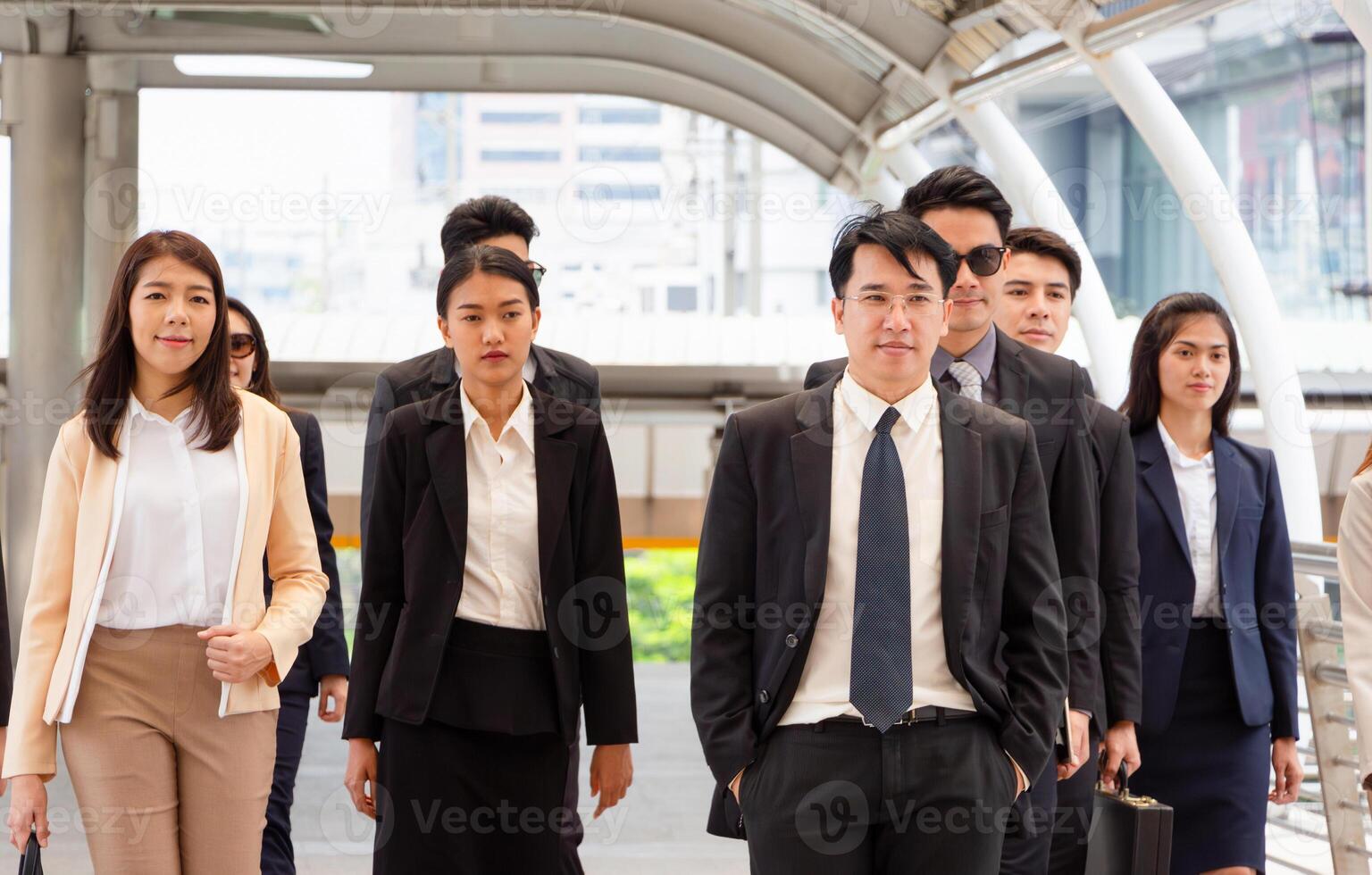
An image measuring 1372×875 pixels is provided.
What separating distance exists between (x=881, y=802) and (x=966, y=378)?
3.76 feet

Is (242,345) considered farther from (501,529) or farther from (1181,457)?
(1181,457)

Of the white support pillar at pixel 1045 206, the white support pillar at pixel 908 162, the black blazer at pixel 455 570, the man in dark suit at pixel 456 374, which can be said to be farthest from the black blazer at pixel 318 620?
the white support pillar at pixel 908 162

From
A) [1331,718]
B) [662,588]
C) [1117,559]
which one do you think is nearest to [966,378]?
[1117,559]

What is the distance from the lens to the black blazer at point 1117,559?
3.43m

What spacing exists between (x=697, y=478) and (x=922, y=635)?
9.70m

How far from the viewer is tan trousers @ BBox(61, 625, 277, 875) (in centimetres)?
301

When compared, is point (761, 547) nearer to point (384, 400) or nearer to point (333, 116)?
point (384, 400)

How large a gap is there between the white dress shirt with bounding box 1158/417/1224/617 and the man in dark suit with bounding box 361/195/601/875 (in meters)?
1.70

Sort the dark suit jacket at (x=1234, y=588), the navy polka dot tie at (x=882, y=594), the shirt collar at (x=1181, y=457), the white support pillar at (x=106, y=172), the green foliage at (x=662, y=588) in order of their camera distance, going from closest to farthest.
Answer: the navy polka dot tie at (x=882, y=594) → the dark suit jacket at (x=1234, y=588) → the shirt collar at (x=1181, y=457) → the white support pillar at (x=106, y=172) → the green foliage at (x=662, y=588)

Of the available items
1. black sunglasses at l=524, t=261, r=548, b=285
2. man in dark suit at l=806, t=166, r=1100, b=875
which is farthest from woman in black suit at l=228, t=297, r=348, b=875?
man in dark suit at l=806, t=166, r=1100, b=875

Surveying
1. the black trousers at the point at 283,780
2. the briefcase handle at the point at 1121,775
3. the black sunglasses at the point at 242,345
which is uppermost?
the black sunglasses at the point at 242,345

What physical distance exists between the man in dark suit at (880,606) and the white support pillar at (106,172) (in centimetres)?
775

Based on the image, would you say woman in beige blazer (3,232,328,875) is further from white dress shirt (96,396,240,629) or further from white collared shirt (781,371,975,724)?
white collared shirt (781,371,975,724)

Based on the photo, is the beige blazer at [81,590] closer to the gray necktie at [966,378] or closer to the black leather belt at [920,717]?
the black leather belt at [920,717]
